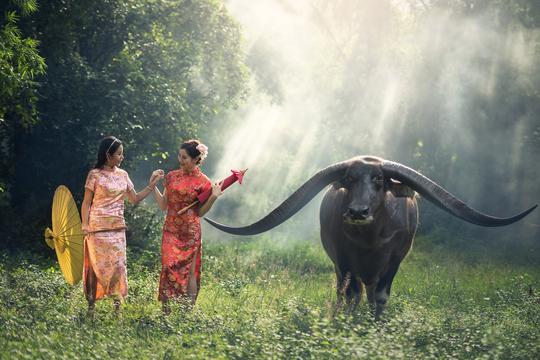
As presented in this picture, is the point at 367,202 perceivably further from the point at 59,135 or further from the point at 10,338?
the point at 59,135

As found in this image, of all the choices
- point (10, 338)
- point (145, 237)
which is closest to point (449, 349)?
point (10, 338)

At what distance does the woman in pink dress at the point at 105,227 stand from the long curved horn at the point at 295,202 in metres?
1.18

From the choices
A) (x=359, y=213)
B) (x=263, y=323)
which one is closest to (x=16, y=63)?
(x=359, y=213)

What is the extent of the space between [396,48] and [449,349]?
2196 centimetres

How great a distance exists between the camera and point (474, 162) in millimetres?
24578

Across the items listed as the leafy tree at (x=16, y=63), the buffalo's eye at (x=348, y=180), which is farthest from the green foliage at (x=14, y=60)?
the buffalo's eye at (x=348, y=180)

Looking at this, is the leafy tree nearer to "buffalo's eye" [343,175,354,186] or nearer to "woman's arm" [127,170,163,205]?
"woman's arm" [127,170,163,205]

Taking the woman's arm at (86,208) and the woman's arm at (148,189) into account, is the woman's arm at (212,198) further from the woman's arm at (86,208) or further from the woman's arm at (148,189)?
the woman's arm at (86,208)

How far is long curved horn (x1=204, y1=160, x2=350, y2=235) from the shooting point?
28.8ft

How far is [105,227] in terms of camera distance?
25.8 ft

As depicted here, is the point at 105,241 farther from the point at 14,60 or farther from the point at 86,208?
the point at 14,60

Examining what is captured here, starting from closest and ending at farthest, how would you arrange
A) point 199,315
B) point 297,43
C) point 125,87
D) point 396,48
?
point 199,315
point 125,87
point 396,48
point 297,43

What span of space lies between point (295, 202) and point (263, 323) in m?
2.14

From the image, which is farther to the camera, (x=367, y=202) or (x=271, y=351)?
(x=367, y=202)
